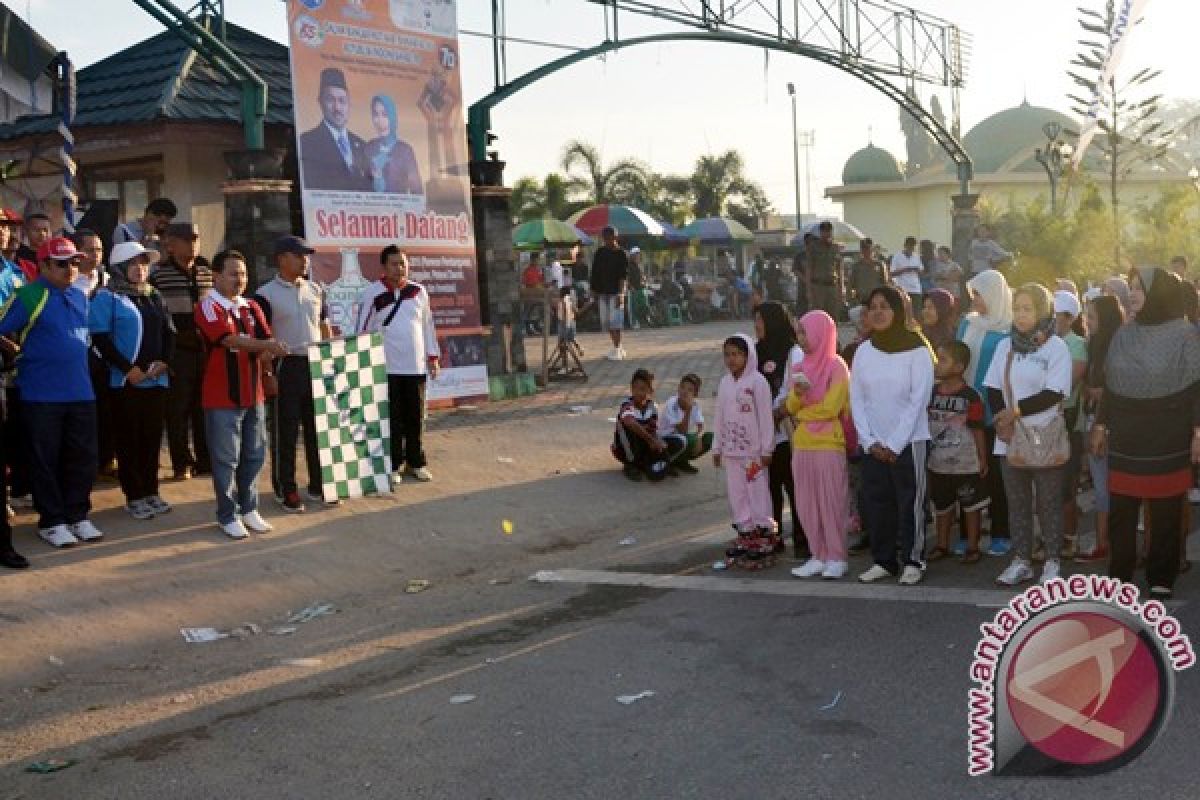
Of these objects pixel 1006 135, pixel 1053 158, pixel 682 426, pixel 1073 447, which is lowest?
pixel 682 426

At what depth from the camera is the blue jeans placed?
31.2 feet

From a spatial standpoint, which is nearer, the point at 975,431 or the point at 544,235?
the point at 975,431

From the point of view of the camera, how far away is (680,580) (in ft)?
29.3

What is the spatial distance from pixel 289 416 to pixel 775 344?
370 centimetres

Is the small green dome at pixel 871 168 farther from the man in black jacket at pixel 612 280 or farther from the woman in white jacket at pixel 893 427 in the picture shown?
the woman in white jacket at pixel 893 427

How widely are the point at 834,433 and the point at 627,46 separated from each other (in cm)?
1040

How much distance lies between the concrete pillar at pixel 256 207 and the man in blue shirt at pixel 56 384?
11.3 feet

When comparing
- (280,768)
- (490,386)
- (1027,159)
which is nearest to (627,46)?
(490,386)

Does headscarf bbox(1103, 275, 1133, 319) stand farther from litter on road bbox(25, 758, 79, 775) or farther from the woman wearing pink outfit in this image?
litter on road bbox(25, 758, 79, 775)

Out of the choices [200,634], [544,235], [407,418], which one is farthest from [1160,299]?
[544,235]

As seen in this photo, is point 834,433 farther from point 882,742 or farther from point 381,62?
point 381,62

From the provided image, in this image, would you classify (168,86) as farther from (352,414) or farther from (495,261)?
(352,414)

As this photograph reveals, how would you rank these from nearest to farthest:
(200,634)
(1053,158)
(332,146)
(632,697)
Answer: (632,697) → (200,634) → (332,146) → (1053,158)

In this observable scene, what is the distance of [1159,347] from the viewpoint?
24.9ft
